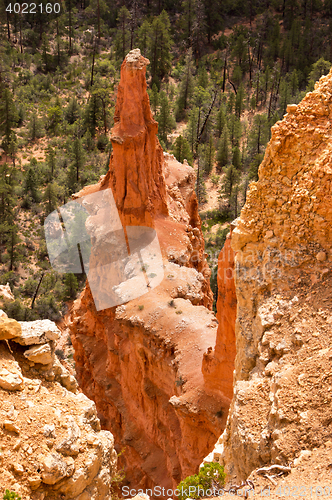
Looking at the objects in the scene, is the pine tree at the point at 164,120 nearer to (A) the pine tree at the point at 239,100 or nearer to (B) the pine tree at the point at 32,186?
(A) the pine tree at the point at 239,100

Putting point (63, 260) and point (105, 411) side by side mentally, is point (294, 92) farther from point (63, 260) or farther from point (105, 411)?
→ point (105, 411)

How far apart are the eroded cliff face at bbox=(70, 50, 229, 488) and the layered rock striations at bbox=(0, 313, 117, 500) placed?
28.8 feet

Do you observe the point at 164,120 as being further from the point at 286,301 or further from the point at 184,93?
the point at 286,301

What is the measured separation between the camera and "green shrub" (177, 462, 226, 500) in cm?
1144

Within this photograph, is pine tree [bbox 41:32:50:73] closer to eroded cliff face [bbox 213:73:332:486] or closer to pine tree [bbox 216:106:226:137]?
pine tree [bbox 216:106:226:137]

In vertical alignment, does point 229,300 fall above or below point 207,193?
above

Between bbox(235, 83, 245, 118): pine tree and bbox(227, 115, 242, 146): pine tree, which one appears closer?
bbox(227, 115, 242, 146): pine tree

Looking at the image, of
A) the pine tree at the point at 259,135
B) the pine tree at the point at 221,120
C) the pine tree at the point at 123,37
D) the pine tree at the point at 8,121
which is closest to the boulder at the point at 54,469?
the pine tree at the point at 8,121

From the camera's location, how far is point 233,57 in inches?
3002

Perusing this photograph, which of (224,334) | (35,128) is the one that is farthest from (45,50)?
(224,334)

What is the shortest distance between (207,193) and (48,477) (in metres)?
47.9

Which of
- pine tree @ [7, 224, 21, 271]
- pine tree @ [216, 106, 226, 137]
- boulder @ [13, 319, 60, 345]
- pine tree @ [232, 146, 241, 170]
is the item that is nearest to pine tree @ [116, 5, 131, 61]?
pine tree @ [216, 106, 226, 137]

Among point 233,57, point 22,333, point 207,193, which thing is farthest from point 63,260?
point 233,57

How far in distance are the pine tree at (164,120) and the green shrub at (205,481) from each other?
50.4 metres
